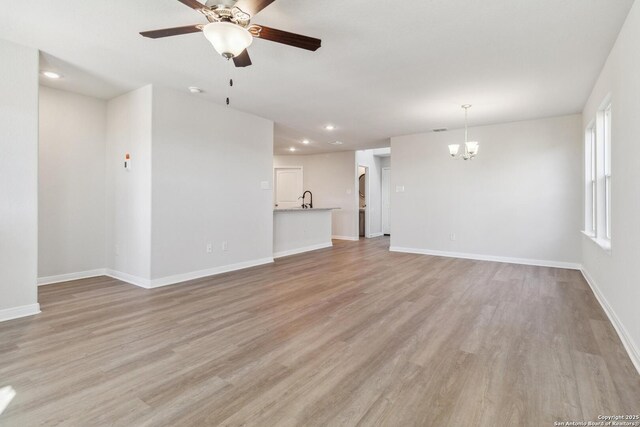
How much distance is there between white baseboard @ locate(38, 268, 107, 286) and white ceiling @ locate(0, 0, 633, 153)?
253 centimetres

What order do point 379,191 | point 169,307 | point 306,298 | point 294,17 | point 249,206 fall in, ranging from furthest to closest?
point 379,191 < point 249,206 < point 306,298 < point 169,307 < point 294,17

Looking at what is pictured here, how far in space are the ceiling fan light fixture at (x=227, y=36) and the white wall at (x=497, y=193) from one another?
5.23 meters

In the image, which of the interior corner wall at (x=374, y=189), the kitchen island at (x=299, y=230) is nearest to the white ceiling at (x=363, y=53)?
Result: the kitchen island at (x=299, y=230)

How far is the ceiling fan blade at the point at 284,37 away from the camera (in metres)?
2.11

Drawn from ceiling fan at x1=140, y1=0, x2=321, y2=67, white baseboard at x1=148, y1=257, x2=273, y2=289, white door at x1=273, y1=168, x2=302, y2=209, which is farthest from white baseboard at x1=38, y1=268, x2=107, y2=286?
white door at x1=273, y1=168, x2=302, y2=209

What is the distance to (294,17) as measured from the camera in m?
2.46

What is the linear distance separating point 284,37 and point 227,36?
0.42m

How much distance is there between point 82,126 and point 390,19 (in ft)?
14.5

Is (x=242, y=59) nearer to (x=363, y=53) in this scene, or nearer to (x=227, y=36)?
(x=227, y=36)

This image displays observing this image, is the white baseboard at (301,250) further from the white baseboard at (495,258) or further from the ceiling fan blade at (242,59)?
the ceiling fan blade at (242,59)

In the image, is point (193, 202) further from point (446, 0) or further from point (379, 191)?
point (379, 191)

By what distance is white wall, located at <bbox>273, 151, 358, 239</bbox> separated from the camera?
873cm

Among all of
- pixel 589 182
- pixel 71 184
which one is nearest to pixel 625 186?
pixel 589 182

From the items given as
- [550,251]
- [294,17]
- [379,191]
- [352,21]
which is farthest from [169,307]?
[379,191]
